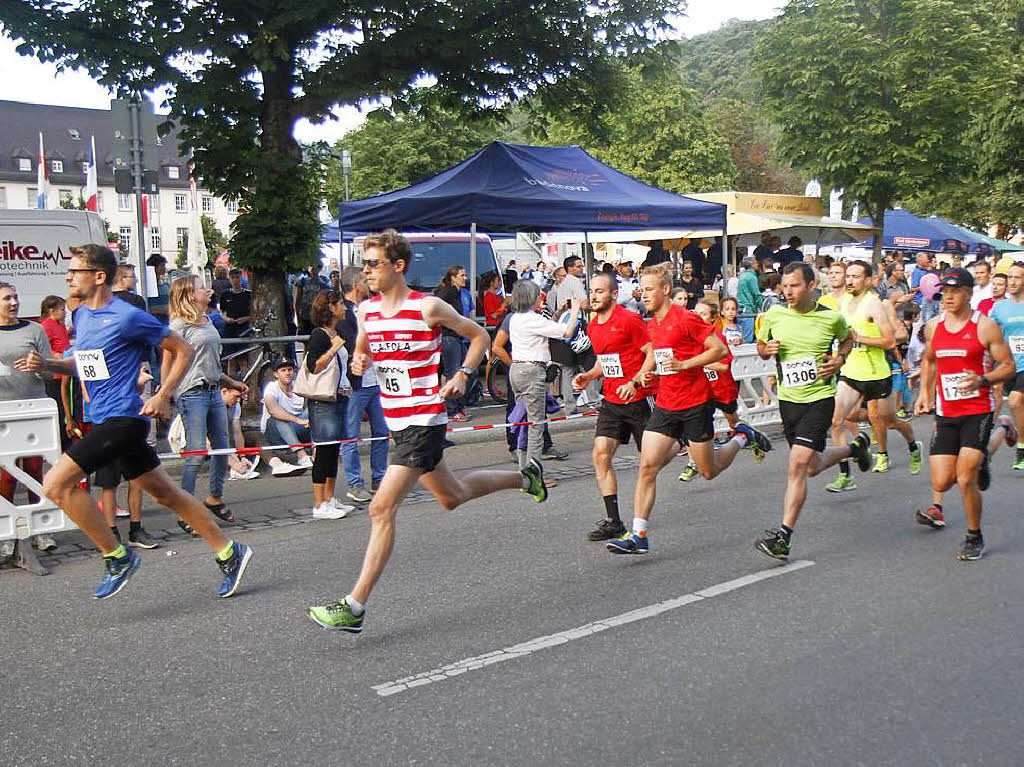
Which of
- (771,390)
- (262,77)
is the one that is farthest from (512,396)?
(262,77)

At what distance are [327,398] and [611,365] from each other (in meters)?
2.57

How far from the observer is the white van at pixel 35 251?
11.2m

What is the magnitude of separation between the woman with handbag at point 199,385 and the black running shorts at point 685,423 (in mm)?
3262

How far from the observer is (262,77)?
14.0 meters

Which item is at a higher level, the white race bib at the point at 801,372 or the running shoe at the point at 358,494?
the white race bib at the point at 801,372

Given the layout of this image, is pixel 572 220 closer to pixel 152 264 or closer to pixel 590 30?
pixel 590 30

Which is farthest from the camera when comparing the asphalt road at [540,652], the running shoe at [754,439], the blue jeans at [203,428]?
the running shoe at [754,439]

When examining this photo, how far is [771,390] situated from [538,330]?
4.96m

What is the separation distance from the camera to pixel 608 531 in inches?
294

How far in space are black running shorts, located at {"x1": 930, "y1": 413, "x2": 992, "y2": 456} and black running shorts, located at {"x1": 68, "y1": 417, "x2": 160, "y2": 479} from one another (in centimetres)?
487

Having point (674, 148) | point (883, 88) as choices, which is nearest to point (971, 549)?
point (883, 88)

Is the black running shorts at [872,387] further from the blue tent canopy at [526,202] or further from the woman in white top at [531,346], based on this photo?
the blue tent canopy at [526,202]

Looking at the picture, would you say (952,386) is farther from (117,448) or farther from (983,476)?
(117,448)

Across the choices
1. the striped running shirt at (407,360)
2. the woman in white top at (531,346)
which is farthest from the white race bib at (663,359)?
the woman in white top at (531,346)
